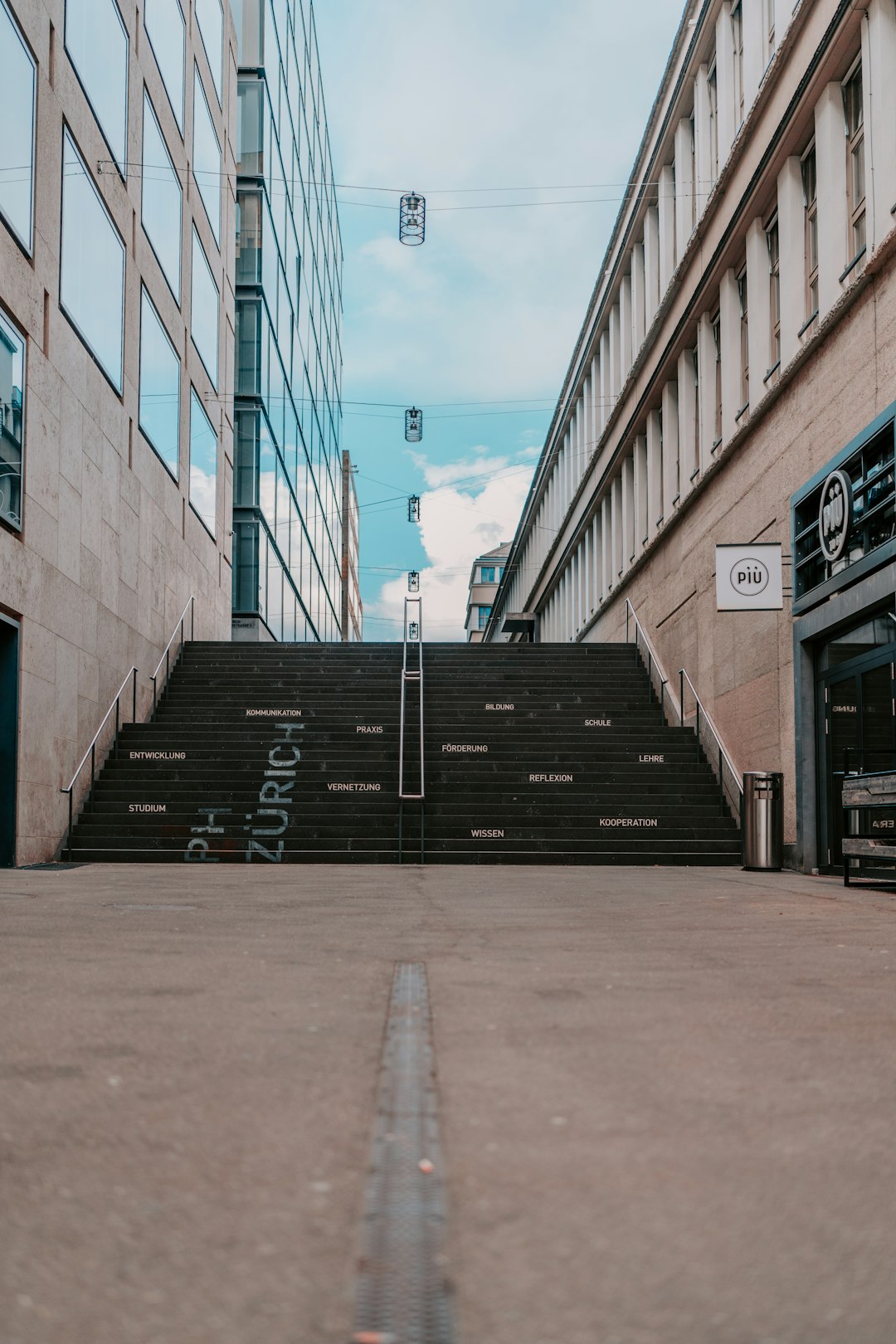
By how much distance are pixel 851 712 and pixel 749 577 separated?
2578 millimetres

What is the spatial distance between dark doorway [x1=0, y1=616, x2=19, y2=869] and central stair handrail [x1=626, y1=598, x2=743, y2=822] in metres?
8.55

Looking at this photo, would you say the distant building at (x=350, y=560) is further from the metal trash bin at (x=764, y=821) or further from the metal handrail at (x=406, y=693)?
the metal trash bin at (x=764, y=821)

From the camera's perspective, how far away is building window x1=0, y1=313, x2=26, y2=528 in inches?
556

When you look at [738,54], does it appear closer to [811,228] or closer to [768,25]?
[768,25]

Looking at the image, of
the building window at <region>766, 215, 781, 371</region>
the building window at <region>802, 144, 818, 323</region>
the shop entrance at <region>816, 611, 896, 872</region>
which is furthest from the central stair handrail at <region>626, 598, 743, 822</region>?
the building window at <region>802, 144, 818, 323</region>

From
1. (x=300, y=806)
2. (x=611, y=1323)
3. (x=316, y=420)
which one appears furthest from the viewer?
(x=316, y=420)

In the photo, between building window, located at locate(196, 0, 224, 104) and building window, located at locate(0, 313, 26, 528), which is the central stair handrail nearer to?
building window, located at locate(0, 313, 26, 528)

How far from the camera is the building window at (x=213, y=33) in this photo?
86.8 feet

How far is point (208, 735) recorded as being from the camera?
770 inches

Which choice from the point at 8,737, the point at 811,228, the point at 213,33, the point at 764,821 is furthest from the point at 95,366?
the point at 213,33

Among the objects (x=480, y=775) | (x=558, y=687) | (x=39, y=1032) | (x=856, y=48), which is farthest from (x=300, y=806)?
(x=39, y=1032)

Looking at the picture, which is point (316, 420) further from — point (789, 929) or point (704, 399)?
point (789, 929)

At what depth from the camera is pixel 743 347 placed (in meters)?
19.6

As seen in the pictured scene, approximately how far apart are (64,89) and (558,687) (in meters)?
11.7
